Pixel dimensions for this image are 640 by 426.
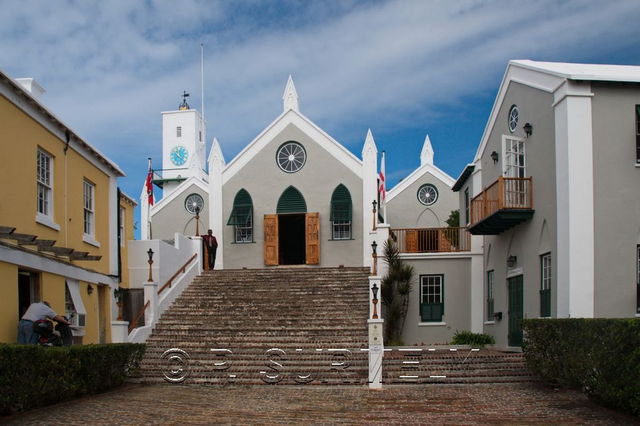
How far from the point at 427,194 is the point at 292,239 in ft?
28.8

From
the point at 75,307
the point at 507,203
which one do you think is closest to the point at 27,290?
the point at 75,307

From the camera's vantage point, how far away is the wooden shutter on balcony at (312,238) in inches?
1112

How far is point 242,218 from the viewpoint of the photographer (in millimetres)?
28875

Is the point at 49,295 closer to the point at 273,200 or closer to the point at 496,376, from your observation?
the point at 496,376

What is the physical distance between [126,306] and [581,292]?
1295 cm

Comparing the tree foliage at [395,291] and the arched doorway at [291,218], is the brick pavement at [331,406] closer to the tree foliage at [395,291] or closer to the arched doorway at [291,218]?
the tree foliage at [395,291]

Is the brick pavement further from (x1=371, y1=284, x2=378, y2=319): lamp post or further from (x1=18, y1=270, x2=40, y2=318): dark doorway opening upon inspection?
(x1=371, y1=284, x2=378, y2=319): lamp post

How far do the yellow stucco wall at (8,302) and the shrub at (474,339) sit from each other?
12.9 meters

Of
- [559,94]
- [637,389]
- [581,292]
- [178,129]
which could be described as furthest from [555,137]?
[178,129]

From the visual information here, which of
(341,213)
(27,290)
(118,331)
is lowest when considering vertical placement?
(118,331)

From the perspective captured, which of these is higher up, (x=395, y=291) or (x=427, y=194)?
(x=427, y=194)

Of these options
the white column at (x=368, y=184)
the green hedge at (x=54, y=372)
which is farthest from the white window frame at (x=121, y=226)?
the white column at (x=368, y=184)

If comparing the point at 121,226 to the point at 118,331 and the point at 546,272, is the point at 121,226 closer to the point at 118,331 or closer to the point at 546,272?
the point at 118,331

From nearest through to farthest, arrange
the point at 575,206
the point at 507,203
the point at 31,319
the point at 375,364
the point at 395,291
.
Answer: the point at 31,319 → the point at 375,364 → the point at 575,206 → the point at 507,203 → the point at 395,291
